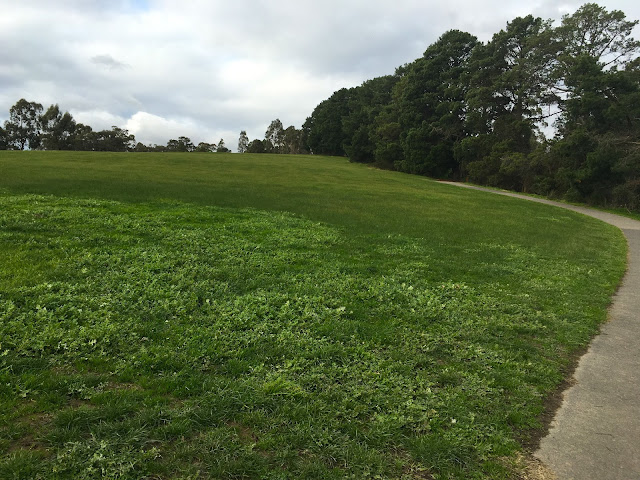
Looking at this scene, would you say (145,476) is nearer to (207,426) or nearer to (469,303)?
(207,426)

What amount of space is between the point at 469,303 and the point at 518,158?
108 ft

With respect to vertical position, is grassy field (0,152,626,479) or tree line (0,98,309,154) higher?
tree line (0,98,309,154)

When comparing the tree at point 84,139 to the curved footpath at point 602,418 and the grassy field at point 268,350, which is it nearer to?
the grassy field at point 268,350

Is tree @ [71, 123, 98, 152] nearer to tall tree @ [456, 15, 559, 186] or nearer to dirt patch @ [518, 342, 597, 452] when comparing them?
tall tree @ [456, 15, 559, 186]

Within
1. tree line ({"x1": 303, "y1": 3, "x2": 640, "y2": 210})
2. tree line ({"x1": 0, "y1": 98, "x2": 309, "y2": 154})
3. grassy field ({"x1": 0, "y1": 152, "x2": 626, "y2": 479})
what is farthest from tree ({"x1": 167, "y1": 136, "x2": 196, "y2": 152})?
grassy field ({"x1": 0, "y1": 152, "x2": 626, "y2": 479})

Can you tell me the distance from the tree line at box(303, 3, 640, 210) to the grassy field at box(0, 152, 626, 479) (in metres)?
22.2

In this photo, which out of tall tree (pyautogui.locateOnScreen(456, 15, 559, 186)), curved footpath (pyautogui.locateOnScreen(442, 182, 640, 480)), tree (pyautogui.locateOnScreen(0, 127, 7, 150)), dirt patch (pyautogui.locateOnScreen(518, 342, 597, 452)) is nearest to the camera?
curved footpath (pyautogui.locateOnScreen(442, 182, 640, 480))

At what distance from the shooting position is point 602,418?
4.07m

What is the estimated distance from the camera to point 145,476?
292 centimetres

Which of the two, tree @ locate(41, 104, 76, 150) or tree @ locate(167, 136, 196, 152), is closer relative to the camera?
tree @ locate(41, 104, 76, 150)

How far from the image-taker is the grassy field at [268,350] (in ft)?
10.7

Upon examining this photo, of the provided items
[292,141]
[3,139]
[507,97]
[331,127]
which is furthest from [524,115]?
[3,139]

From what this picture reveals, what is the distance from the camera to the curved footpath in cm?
339

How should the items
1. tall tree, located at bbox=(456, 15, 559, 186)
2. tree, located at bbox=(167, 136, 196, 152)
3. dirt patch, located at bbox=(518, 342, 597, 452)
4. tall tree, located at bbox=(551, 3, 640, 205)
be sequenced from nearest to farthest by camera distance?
dirt patch, located at bbox=(518, 342, 597, 452) → tall tree, located at bbox=(551, 3, 640, 205) → tall tree, located at bbox=(456, 15, 559, 186) → tree, located at bbox=(167, 136, 196, 152)
